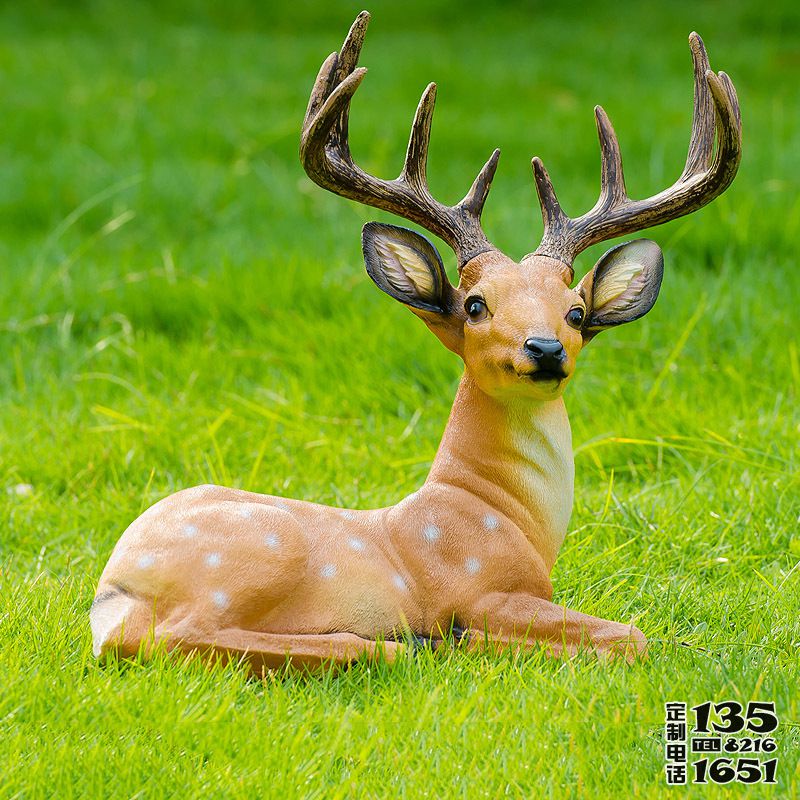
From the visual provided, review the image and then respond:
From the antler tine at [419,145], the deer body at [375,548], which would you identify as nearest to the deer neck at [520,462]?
the deer body at [375,548]

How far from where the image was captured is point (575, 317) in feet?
11.0

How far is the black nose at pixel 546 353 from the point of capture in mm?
3168

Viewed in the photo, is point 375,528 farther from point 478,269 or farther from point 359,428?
point 359,428

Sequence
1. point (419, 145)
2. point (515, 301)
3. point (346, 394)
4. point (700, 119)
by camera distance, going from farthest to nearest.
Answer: point (346, 394) → point (700, 119) → point (419, 145) → point (515, 301)

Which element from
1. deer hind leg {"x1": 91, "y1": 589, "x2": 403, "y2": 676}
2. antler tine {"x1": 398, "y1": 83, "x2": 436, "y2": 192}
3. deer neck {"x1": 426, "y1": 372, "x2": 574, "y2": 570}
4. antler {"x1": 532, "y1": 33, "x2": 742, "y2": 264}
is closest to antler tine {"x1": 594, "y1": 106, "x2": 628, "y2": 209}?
antler {"x1": 532, "y1": 33, "x2": 742, "y2": 264}

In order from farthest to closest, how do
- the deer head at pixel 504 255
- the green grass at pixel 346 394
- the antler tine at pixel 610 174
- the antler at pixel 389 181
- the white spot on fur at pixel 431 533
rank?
1. the antler tine at pixel 610 174
2. the antler at pixel 389 181
3. the white spot on fur at pixel 431 533
4. the deer head at pixel 504 255
5. the green grass at pixel 346 394

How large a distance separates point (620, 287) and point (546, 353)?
463mm

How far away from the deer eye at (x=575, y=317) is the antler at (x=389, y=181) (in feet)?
1.09

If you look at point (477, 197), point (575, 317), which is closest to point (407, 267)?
point (477, 197)

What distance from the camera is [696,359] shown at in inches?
234

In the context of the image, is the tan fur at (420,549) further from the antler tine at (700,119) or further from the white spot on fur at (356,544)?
A: the antler tine at (700,119)

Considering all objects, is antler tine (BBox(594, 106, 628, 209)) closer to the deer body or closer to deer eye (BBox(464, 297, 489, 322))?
deer eye (BBox(464, 297, 489, 322))

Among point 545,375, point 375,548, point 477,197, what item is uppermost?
point 477,197

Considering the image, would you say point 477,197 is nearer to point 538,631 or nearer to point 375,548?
point 375,548
